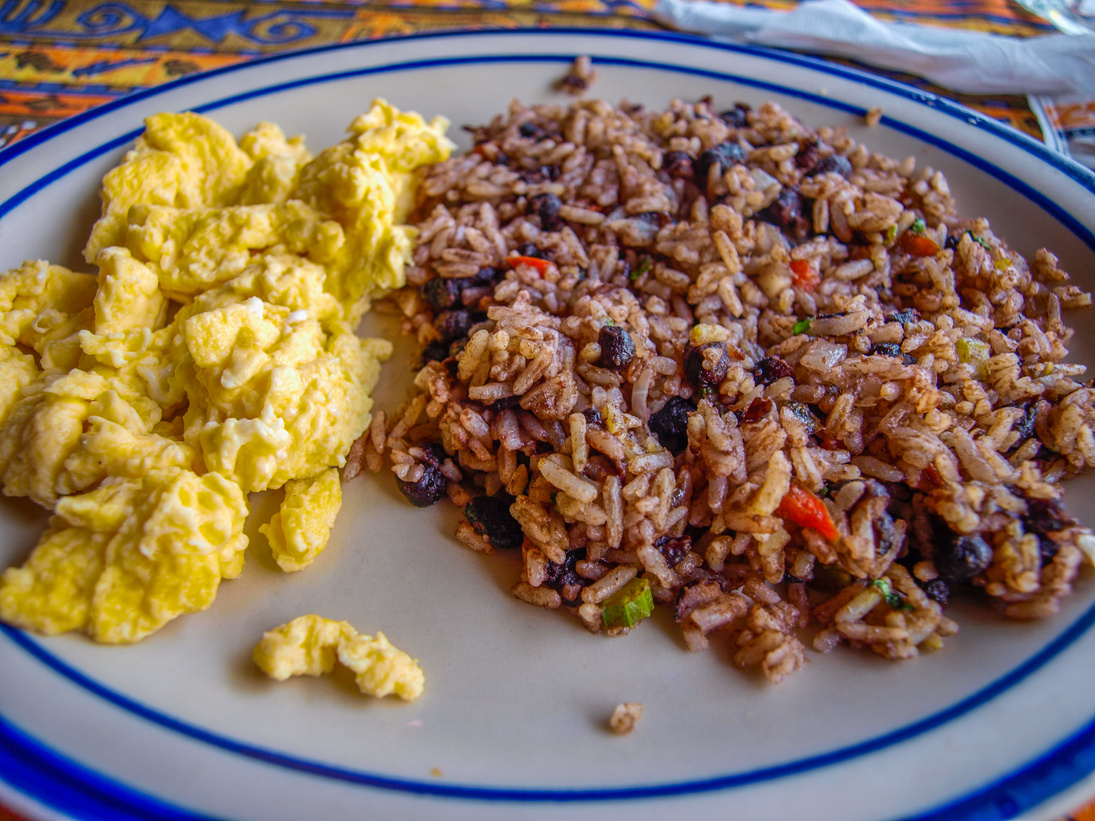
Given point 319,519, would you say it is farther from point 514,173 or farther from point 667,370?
point 514,173

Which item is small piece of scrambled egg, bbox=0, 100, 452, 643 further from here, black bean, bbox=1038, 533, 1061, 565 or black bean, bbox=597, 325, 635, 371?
black bean, bbox=1038, 533, 1061, 565

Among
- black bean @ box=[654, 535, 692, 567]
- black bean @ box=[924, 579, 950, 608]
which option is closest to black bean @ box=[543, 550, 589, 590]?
black bean @ box=[654, 535, 692, 567]

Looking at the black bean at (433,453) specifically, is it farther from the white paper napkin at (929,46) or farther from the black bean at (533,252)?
the white paper napkin at (929,46)

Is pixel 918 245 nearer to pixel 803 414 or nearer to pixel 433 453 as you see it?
pixel 803 414

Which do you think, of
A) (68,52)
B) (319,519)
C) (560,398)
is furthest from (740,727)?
(68,52)

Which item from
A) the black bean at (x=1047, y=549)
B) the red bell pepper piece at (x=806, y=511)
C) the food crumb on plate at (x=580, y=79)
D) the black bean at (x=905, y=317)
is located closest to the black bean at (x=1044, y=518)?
the black bean at (x=1047, y=549)

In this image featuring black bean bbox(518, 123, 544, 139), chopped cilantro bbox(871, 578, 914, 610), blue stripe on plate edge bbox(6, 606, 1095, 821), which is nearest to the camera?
blue stripe on plate edge bbox(6, 606, 1095, 821)

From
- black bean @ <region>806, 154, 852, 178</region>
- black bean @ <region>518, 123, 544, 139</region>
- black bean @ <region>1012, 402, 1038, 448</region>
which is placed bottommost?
black bean @ <region>1012, 402, 1038, 448</region>
